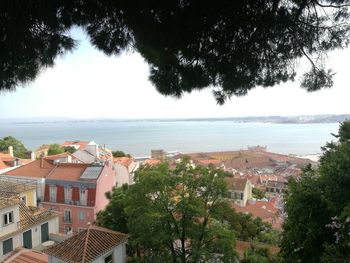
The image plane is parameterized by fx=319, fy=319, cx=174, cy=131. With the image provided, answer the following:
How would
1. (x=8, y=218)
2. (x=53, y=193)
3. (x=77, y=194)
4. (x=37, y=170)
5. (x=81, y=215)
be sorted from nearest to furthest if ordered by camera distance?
(x=8, y=218), (x=81, y=215), (x=77, y=194), (x=53, y=193), (x=37, y=170)

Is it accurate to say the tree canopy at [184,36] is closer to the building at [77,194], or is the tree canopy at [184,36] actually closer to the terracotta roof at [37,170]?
the building at [77,194]

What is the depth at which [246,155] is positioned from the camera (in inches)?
2554

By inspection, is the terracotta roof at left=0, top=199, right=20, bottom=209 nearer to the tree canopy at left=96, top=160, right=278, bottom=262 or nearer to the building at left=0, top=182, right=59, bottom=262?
the building at left=0, top=182, right=59, bottom=262

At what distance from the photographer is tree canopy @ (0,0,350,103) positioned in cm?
283

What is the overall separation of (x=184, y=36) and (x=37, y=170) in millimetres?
17925

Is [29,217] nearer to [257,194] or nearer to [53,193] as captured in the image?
[53,193]

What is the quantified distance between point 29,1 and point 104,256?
8141 mm

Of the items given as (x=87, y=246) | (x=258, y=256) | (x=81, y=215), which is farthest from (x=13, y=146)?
(x=258, y=256)

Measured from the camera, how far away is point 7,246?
10711mm

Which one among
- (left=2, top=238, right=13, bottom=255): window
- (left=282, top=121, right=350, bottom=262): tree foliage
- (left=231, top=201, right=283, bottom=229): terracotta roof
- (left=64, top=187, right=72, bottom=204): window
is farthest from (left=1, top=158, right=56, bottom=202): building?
(left=282, top=121, right=350, bottom=262): tree foliage

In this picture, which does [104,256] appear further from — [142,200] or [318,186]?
[318,186]

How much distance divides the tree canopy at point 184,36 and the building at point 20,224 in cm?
918

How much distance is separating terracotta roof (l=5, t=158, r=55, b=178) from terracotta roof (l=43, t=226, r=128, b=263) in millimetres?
9720

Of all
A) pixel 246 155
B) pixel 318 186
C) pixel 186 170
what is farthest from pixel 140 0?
pixel 246 155
